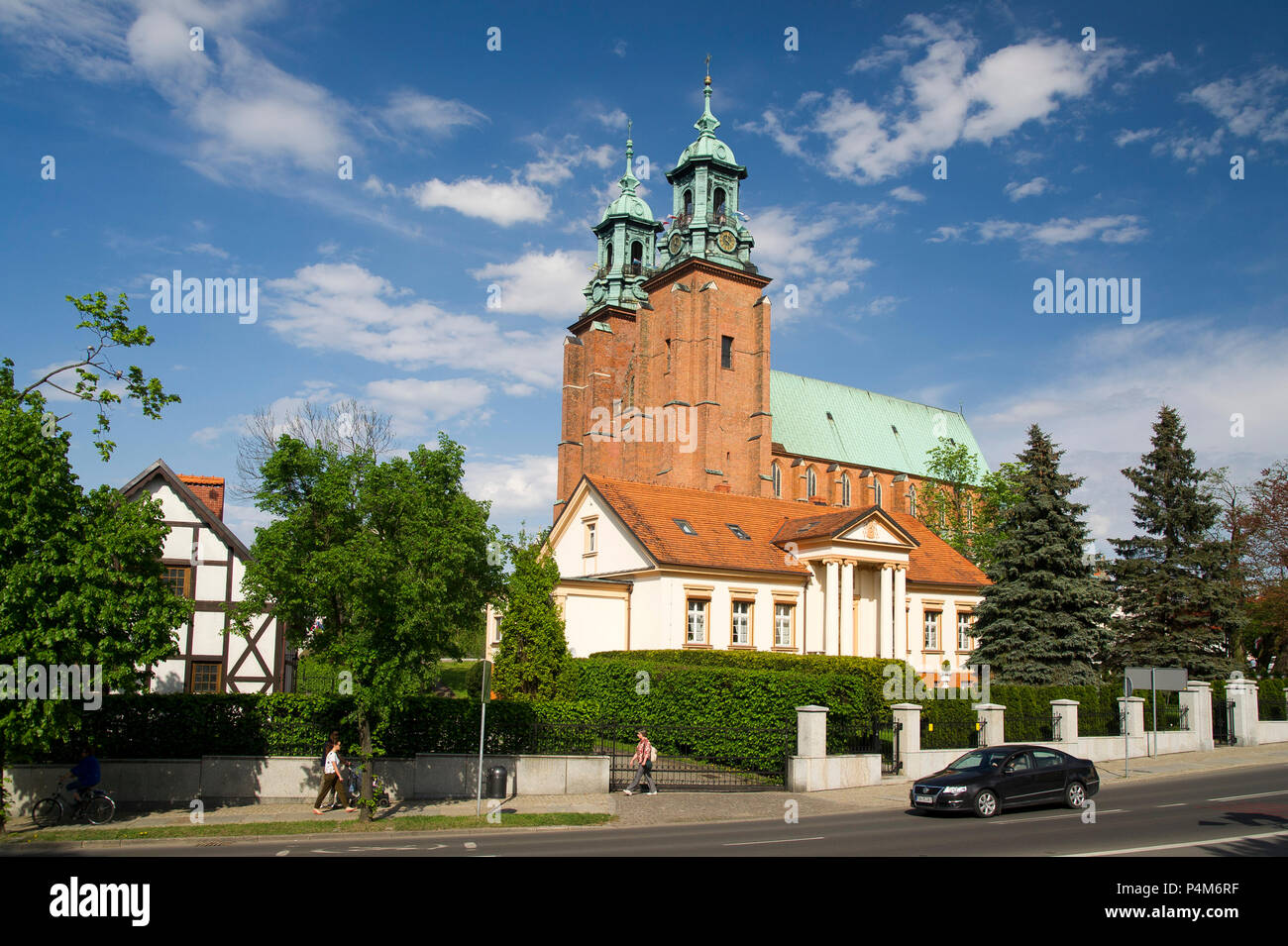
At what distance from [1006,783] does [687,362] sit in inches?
1839

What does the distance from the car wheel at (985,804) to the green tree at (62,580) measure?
14883 mm

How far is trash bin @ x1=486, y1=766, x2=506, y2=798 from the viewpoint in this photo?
20.2 metres

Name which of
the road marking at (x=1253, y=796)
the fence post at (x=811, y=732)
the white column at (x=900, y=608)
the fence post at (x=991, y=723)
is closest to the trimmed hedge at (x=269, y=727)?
the fence post at (x=811, y=732)

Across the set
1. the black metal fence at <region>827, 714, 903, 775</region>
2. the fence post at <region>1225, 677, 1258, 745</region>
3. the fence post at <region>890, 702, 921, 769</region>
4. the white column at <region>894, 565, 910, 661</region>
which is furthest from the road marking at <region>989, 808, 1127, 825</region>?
the white column at <region>894, 565, 910, 661</region>

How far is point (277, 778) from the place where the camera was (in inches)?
790

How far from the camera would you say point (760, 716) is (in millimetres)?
23219

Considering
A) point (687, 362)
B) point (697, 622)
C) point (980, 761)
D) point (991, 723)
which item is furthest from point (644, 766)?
point (687, 362)

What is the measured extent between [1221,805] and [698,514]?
22553 millimetres

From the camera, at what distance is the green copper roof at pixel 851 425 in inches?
2977

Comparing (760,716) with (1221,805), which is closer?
(1221,805)

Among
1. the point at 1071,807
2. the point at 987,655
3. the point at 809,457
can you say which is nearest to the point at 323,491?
the point at 1071,807

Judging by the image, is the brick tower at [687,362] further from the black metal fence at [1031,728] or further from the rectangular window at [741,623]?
the black metal fence at [1031,728]

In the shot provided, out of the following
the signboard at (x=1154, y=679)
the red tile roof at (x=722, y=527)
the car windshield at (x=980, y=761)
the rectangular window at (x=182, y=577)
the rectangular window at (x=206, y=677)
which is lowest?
the car windshield at (x=980, y=761)
